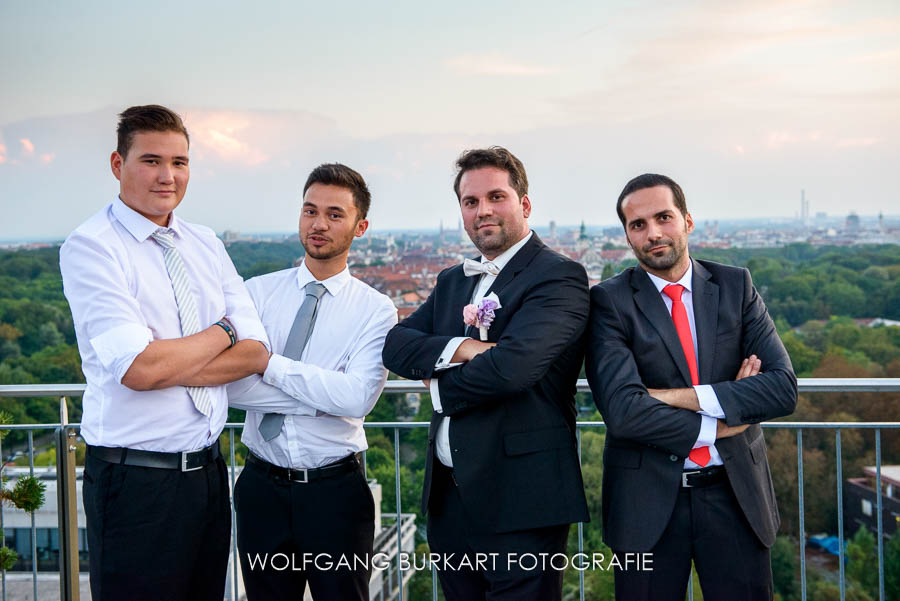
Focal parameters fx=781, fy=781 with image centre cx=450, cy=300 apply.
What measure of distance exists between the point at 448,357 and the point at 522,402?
11.5 inches

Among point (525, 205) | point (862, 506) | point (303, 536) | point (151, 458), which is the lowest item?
point (862, 506)

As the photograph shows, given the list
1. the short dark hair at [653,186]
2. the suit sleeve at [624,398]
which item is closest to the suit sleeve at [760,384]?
the suit sleeve at [624,398]

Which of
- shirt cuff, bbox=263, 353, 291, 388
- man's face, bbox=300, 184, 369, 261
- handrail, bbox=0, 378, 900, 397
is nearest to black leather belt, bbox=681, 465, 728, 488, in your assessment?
handrail, bbox=0, 378, 900, 397

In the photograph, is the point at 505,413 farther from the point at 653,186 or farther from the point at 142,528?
the point at 142,528

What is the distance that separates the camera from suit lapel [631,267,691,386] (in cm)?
264

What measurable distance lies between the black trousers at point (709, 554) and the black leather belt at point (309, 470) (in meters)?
1.05

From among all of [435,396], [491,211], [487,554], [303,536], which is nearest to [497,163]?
[491,211]

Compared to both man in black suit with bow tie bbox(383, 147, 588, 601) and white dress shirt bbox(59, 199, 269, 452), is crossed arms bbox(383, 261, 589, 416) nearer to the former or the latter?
man in black suit with bow tie bbox(383, 147, 588, 601)

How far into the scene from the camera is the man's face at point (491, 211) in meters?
2.78

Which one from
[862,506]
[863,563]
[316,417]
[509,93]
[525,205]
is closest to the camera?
[316,417]

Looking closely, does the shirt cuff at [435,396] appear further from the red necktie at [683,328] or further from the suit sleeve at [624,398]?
the red necktie at [683,328]

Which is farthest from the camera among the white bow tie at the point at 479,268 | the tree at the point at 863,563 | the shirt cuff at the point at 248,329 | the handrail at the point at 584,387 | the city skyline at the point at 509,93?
the city skyline at the point at 509,93

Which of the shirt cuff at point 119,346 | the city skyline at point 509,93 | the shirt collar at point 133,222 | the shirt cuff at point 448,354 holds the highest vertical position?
the city skyline at point 509,93

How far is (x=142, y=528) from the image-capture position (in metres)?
2.35
